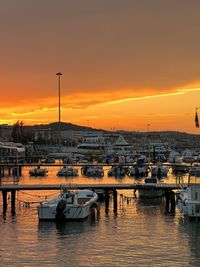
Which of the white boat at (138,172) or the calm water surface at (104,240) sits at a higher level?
the white boat at (138,172)

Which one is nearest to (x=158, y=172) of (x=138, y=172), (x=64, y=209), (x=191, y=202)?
(x=138, y=172)

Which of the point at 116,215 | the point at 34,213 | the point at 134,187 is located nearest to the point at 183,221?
the point at 116,215

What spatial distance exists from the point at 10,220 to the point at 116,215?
8154mm

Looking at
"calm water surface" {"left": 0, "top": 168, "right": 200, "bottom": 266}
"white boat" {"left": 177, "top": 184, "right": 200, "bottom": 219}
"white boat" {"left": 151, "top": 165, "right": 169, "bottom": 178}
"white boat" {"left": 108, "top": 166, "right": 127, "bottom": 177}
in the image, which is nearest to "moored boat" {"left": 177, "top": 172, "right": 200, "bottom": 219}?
"white boat" {"left": 177, "top": 184, "right": 200, "bottom": 219}

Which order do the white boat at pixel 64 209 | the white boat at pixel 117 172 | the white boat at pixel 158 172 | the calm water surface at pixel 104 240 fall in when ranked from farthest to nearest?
1. the white boat at pixel 117 172
2. the white boat at pixel 158 172
3. the white boat at pixel 64 209
4. the calm water surface at pixel 104 240

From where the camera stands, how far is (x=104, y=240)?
110 ft

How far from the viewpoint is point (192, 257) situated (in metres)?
29.3

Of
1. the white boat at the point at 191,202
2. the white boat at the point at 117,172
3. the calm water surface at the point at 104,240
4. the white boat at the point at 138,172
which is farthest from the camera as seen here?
the white boat at the point at 117,172

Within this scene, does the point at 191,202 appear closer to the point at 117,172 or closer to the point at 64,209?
the point at 64,209

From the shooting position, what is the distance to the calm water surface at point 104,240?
28.5 m

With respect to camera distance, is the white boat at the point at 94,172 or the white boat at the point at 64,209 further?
the white boat at the point at 94,172

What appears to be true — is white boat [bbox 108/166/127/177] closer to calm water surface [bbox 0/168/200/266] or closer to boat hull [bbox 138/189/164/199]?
boat hull [bbox 138/189/164/199]

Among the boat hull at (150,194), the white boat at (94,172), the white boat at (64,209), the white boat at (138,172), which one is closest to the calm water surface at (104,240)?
the white boat at (64,209)

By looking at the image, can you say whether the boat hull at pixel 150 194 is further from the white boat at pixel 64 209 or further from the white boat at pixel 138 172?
the white boat at pixel 138 172
